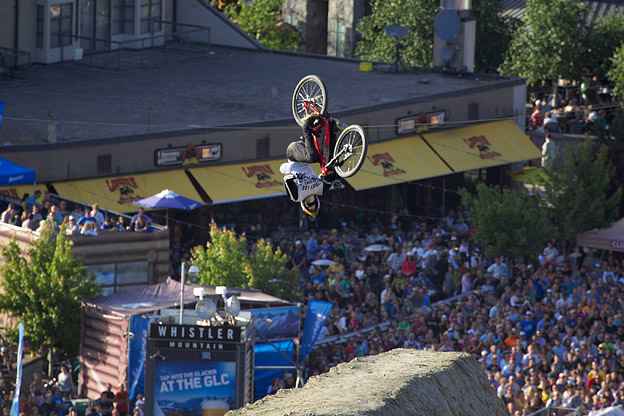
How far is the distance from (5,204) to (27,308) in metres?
5.51

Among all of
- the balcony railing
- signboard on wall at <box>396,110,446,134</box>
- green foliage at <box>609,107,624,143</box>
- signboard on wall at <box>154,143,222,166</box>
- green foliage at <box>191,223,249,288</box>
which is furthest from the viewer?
the balcony railing

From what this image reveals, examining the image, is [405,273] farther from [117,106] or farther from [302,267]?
[117,106]

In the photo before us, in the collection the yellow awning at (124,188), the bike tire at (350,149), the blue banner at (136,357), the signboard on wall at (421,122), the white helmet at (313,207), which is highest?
the bike tire at (350,149)

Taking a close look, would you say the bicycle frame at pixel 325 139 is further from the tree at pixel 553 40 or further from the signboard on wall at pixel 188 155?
the tree at pixel 553 40

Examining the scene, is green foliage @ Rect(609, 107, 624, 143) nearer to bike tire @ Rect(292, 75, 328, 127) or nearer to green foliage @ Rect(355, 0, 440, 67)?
green foliage @ Rect(355, 0, 440, 67)

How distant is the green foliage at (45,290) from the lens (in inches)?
1160

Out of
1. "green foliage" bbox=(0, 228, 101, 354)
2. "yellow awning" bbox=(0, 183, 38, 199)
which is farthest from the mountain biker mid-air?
"yellow awning" bbox=(0, 183, 38, 199)

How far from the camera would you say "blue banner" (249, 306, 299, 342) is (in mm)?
28781

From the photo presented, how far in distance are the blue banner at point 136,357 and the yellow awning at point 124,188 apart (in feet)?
28.6

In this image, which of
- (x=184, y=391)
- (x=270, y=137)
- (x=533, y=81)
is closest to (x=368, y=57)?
(x=533, y=81)

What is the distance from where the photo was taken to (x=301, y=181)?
18.3 meters

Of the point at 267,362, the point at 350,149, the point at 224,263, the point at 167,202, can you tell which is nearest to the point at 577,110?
the point at 224,263

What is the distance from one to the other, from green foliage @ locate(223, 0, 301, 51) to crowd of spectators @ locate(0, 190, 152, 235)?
31043 mm

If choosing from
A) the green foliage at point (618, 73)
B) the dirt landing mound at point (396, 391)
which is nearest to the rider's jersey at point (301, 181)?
the dirt landing mound at point (396, 391)
